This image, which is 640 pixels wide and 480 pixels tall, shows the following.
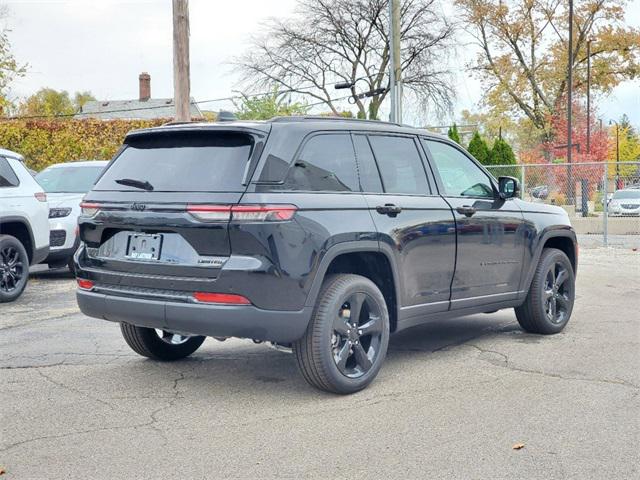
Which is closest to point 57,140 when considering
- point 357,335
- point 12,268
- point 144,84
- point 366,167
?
point 12,268

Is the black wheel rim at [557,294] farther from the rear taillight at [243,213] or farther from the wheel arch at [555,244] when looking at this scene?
the rear taillight at [243,213]

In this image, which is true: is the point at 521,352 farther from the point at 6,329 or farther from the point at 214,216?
the point at 6,329

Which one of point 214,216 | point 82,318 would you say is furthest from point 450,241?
point 82,318

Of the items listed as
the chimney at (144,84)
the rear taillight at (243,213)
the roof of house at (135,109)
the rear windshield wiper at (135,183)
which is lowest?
the rear taillight at (243,213)

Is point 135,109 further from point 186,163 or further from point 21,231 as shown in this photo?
point 186,163

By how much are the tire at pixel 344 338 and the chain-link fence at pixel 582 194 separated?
15.3 m

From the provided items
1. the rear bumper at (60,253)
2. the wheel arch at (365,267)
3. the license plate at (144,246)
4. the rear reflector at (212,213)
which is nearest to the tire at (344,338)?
the wheel arch at (365,267)

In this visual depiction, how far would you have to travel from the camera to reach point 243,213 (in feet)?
16.2

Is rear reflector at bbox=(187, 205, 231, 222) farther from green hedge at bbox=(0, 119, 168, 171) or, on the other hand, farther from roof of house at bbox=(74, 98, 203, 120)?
roof of house at bbox=(74, 98, 203, 120)

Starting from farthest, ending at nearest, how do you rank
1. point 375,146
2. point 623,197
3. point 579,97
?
1. point 579,97
2. point 623,197
3. point 375,146

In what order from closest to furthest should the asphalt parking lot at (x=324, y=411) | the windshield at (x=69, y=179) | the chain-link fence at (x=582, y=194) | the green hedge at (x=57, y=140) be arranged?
the asphalt parking lot at (x=324, y=411), the windshield at (x=69, y=179), the chain-link fence at (x=582, y=194), the green hedge at (x=57, y=140)

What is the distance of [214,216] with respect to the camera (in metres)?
4.97

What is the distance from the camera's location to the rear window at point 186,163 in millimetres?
5133

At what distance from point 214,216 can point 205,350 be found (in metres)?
2.24
